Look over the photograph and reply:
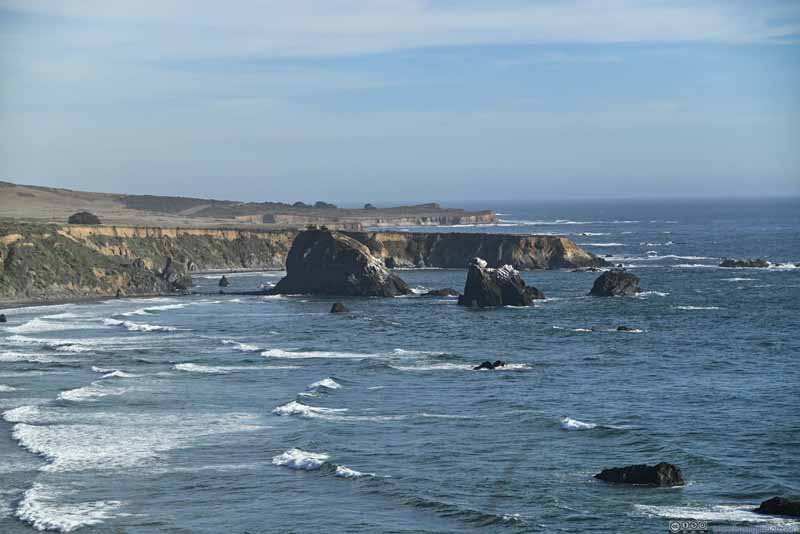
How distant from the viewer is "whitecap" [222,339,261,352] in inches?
2810

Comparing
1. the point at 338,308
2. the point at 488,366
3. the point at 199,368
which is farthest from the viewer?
the point at 338,308

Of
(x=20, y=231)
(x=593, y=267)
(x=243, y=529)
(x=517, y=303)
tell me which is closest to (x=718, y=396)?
(x=243, y=529)

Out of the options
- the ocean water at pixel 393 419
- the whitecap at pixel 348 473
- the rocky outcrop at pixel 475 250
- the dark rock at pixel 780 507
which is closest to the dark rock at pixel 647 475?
the ocean water at pixel 393 419

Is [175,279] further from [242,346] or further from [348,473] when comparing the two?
[348,473]

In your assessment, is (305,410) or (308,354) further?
(308,354)

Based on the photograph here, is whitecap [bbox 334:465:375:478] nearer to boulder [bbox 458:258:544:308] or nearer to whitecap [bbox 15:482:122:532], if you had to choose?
whitecap [bbox 15:482:122:532]

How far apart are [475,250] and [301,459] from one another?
99308 mm

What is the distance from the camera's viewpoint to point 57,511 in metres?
35.5

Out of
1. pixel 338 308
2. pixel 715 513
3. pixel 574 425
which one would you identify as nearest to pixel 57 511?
pixel 715 513

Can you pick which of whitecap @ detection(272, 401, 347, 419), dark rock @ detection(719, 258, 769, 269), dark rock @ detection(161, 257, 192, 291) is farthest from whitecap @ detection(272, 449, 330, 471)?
dark rock @ detection(719, 258, 769, 269)

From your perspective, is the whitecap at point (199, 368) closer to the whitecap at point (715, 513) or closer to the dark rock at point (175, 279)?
the whitecap at point (715, 513)

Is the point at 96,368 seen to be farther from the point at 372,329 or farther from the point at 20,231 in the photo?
the point at 20,231

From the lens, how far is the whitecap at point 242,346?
71.4m

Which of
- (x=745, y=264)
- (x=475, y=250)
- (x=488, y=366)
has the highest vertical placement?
(x=475, y=250)
